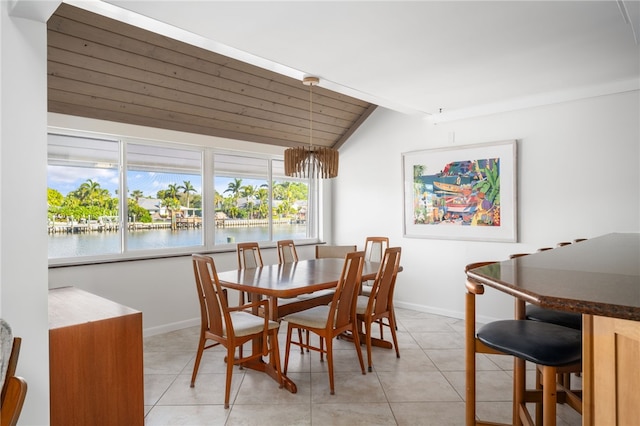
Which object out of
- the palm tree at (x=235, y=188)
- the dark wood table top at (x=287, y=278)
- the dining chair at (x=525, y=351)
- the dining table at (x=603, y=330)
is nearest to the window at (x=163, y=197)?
the palm tree at (x=235, y=188)

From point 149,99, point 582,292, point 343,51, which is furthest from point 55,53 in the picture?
point 582,292

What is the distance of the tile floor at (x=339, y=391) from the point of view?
246 centimetres

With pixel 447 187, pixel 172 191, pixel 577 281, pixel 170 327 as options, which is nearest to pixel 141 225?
pixel 172 191

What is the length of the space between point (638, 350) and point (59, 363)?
2319 millimetres

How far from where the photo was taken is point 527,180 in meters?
4.18

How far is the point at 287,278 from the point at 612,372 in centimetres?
247

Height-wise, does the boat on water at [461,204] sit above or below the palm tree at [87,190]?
below

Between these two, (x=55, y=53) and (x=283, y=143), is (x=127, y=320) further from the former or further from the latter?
(x=283, y=143)

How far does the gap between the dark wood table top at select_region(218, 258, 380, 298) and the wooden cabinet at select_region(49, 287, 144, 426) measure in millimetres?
894

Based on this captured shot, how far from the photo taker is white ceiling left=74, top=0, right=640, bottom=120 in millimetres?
2250

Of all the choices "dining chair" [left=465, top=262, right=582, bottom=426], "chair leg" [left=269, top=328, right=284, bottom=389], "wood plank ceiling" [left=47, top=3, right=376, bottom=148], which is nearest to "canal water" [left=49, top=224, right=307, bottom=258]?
"wood plank ceiling" [left=47, top=3, right=376, bottom=148]

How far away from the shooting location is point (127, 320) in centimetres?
217

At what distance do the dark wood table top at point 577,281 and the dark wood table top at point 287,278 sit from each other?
1.55m

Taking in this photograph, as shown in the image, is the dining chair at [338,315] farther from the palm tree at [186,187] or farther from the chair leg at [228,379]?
the palm tree at [186,187]
